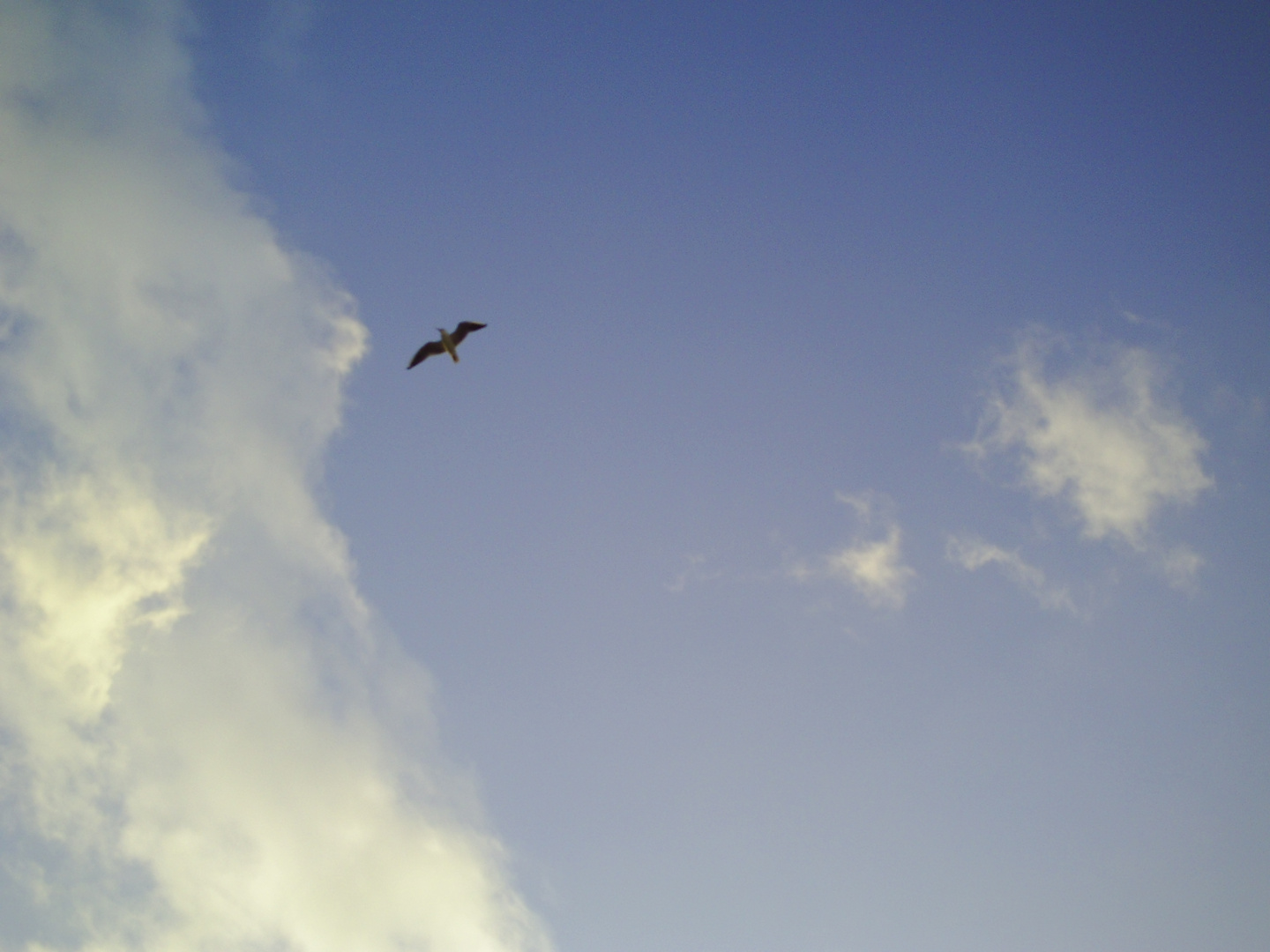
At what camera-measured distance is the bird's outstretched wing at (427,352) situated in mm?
34156

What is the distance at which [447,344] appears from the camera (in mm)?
33312

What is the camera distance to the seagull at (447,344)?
32250 millimetres

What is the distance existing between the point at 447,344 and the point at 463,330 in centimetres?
164

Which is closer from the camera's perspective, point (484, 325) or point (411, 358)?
point (484, 325)

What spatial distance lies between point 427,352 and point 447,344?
221 centimetres

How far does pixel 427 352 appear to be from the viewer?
113 feet

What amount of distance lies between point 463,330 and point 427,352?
3787 millimetres

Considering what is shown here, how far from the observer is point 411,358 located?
3478 centimetres

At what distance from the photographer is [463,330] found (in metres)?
32.6

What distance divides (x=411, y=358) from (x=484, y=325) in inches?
266

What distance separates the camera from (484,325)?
104 ft

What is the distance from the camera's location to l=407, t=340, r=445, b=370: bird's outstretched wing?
34.2 metres

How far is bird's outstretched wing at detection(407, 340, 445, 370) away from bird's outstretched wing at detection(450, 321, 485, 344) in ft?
4.93

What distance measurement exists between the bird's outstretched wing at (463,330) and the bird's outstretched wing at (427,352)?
1504mm
